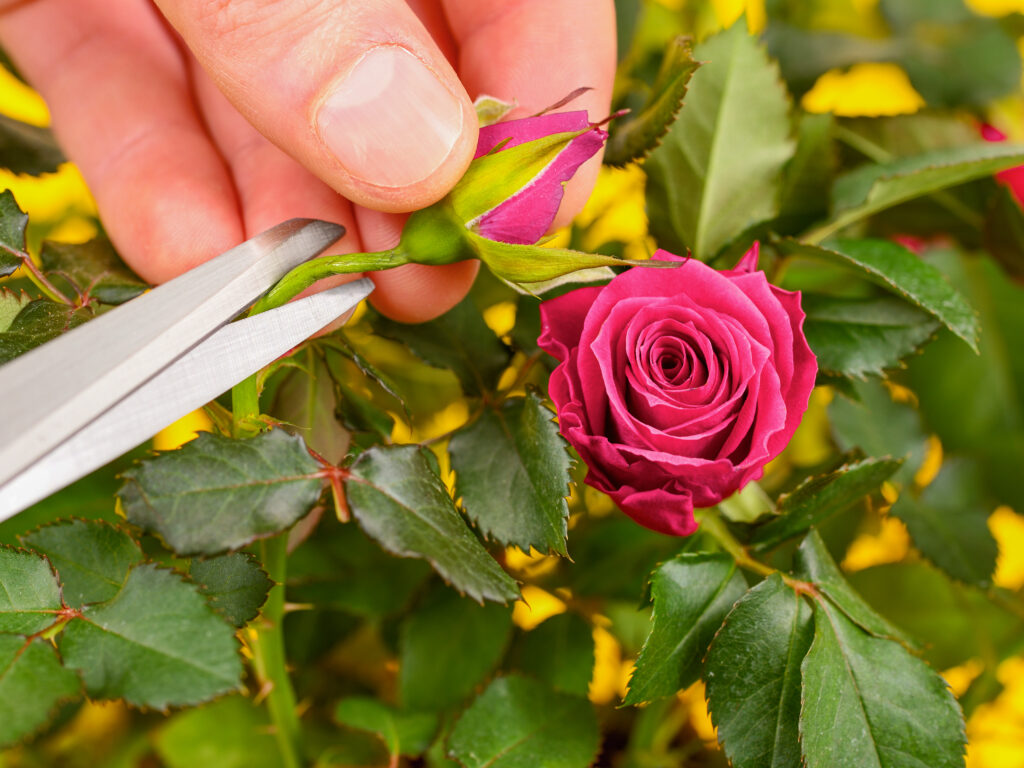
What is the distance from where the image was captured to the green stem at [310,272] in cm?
30

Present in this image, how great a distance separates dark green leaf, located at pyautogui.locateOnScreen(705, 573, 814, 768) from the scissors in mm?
199

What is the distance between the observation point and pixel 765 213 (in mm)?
395

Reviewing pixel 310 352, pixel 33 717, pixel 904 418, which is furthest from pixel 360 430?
pixel 904 418

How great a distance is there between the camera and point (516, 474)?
1.06ft

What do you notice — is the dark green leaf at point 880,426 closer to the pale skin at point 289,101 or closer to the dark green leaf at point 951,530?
the dark green leaf at point 951,530

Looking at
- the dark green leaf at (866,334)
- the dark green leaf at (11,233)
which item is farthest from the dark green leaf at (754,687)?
the dark green leaf at (11,233)

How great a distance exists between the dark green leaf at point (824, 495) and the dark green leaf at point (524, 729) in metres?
0.13

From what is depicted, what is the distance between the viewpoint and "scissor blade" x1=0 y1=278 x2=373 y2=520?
247mm

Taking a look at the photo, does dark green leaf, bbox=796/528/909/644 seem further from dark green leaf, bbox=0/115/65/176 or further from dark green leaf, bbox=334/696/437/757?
dark green leaf, bbox=0/115/65/176

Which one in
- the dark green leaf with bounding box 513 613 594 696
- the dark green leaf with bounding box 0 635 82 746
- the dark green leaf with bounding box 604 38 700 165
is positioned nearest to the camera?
the dark green leaf with bounding box 0 635 82 746

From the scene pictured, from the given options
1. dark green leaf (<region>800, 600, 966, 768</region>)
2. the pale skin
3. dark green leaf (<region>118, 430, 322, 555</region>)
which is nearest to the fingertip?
the pale skin

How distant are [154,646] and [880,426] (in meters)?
0.41

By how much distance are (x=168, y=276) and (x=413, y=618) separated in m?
0.23

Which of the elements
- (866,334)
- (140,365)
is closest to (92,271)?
(140,365)
